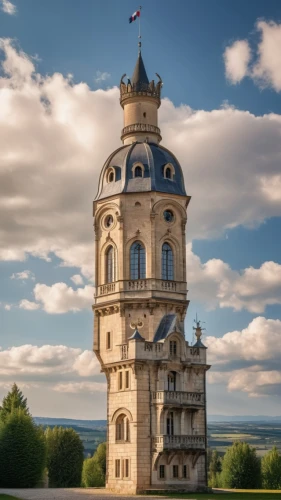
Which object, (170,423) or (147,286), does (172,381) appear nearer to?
(170,423)

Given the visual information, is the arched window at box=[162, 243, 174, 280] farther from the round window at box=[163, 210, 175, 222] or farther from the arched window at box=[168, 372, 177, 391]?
the arched window at box=[168, 372, 177, 391]

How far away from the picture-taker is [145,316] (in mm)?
73688

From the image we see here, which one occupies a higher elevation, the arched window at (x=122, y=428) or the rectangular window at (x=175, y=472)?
the arched window at (x=122, y=428)

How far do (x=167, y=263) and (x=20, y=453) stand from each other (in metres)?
26.9

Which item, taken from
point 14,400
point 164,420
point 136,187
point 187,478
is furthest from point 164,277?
point 14,400

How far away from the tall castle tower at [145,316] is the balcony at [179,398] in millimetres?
92

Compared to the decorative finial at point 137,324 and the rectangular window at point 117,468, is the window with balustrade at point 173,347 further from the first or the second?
the rectangular window at point 117,468

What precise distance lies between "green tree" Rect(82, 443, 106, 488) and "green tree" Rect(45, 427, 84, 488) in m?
1.44

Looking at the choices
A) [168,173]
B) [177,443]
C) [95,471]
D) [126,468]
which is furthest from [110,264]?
[95,471]

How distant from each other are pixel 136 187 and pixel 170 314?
43.5 feet

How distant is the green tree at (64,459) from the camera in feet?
349

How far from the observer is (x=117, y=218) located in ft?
251

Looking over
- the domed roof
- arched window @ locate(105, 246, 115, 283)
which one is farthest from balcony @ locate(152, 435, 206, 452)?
the domed roof

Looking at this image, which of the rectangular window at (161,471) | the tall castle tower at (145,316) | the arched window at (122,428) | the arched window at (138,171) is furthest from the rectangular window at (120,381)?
the arched window at (138,171)
